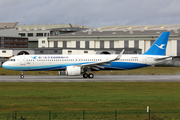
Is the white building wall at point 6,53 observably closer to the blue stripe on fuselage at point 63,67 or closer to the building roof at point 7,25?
the blue stripe on fuselage at point 63,67

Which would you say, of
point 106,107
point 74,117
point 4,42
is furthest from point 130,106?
point 4,42

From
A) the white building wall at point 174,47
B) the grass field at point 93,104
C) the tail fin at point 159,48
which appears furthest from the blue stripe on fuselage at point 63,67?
the white building wall at point 174,47

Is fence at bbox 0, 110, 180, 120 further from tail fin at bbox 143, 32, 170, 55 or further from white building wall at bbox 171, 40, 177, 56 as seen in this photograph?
white building wall at bbox 171, 40, 177, 56

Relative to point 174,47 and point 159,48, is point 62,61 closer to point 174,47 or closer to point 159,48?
point 159,48

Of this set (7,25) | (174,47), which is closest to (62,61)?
(174,47)

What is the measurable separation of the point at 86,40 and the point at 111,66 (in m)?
64.7

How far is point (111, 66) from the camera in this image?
52438mm

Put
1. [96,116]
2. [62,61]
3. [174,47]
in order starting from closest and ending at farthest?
1. [96,116]
2. [62,61]
3. [174,47]

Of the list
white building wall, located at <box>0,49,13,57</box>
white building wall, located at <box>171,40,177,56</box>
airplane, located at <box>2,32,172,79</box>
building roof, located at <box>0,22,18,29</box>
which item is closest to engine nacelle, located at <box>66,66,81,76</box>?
airplane, located at <box>2,32,172,79</box>

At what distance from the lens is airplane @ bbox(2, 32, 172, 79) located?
50.3 metres

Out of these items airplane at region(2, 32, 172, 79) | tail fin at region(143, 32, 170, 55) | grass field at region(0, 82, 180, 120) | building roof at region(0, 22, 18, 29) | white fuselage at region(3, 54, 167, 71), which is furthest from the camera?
building roof at region(0, 22, 18, 29)

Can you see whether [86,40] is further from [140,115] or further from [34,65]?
[140,115]

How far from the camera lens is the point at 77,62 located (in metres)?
51.8

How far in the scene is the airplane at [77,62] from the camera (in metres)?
50.3
